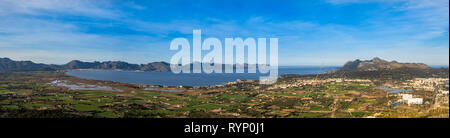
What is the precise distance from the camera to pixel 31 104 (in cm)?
4784

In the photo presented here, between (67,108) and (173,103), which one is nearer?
(67,108)
